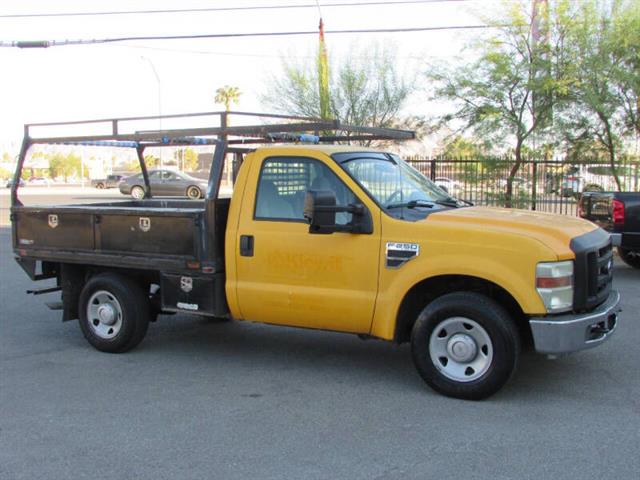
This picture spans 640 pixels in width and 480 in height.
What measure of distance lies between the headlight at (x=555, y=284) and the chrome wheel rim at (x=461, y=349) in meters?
0.52

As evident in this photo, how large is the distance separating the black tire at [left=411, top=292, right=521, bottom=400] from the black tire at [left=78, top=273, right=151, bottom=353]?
2810 mm

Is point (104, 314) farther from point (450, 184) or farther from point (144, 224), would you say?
point (450, 184)

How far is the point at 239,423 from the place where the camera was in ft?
16.2

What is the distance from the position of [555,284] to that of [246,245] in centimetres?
256

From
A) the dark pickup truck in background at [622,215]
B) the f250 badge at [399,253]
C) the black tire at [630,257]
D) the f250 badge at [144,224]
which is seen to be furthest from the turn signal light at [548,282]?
the black tire at [630,257]

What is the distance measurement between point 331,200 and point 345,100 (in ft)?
56.4

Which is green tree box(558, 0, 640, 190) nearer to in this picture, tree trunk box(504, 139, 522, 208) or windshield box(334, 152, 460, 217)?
tree trunk box(504, 139, 522, 208)

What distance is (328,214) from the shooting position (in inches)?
215

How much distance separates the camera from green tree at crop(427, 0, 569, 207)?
1495 cm

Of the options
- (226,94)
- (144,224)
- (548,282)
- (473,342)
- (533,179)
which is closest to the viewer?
(548,282)

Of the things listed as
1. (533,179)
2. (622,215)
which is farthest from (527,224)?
(533,179)

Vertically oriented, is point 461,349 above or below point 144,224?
below

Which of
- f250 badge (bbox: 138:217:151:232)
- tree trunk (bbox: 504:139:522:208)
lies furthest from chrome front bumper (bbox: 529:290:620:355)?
tree trunk (bbox: 504:139:522:208)

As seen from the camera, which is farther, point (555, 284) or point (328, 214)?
point (328, 214)
